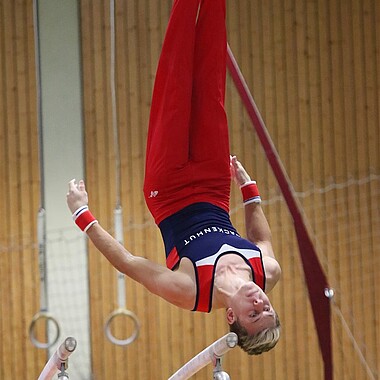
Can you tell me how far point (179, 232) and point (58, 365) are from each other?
2.37ft

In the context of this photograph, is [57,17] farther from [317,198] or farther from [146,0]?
[317,198]

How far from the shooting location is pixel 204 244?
10.5 ft

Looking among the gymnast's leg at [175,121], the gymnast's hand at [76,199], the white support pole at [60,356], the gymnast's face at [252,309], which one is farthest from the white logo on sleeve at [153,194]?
the white support pole at [60,356]

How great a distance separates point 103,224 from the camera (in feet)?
19.1

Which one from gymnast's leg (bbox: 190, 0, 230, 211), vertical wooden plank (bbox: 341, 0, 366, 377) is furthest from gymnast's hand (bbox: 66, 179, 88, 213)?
vertical wooden plank (bbox: 341, 0, 366, 377)

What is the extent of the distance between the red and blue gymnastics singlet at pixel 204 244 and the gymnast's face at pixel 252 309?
13cm

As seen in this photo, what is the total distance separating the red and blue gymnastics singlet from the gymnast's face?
133mm

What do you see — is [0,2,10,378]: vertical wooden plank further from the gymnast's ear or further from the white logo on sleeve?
the gymnast's ear

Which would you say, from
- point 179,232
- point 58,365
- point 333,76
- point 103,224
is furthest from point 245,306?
point 333,76

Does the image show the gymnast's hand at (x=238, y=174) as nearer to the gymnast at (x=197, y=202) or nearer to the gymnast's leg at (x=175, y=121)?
the gymnast at (x=197, y=202)

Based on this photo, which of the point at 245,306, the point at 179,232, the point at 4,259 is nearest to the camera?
the point at 245,306

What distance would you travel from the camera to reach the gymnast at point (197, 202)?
3096mm

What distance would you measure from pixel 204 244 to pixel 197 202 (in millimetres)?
260

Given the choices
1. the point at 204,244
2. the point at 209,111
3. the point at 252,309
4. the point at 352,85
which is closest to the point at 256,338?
the point at 252,309
